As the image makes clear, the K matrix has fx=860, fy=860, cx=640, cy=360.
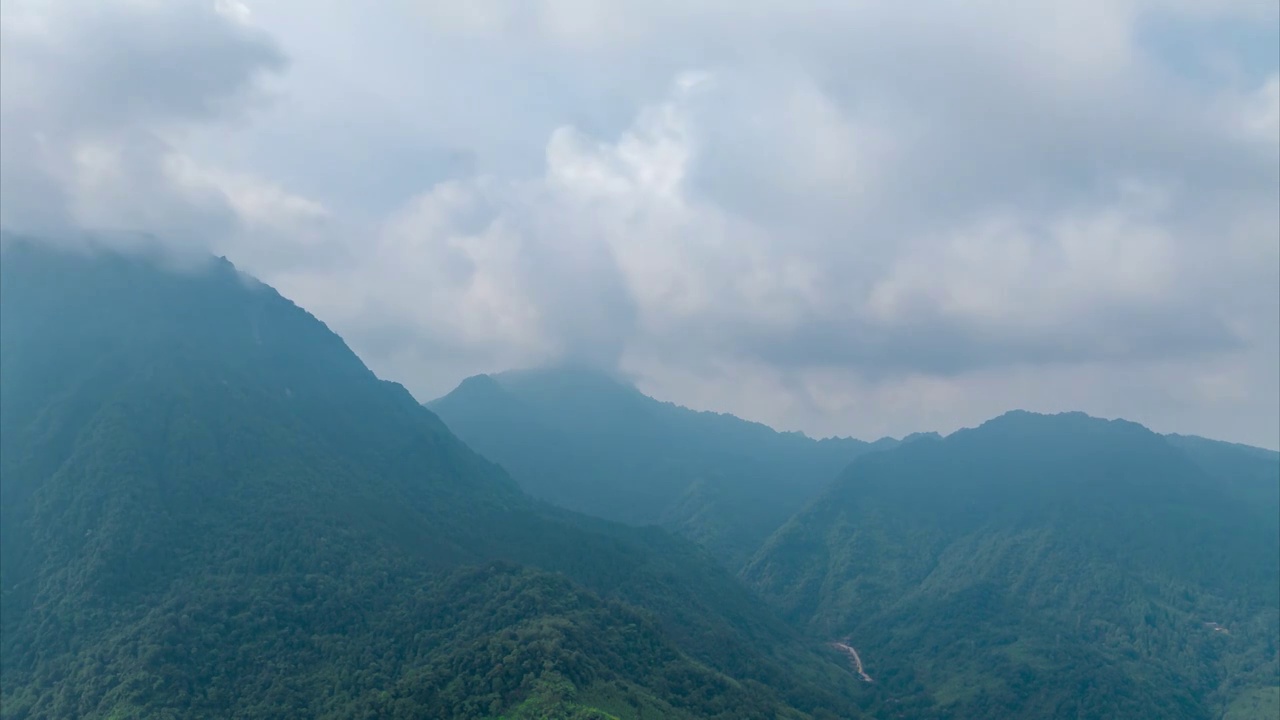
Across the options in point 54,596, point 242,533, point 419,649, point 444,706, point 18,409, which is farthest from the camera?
point 18,409

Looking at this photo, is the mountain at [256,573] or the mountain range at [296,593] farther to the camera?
the mountain range at [296,593]

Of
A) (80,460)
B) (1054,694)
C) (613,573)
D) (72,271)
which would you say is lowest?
(1054,694)

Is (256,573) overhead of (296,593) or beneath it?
overhead

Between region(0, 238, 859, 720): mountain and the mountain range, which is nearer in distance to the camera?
region(0, 238, 859, 720): mountain

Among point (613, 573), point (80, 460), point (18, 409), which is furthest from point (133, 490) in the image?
point (613, 573)

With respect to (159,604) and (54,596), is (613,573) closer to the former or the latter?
(159,604)

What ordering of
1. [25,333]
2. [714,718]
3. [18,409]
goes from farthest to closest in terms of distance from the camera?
[25,333], [18,409], [714,718]

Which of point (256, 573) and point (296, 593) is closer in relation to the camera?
point (296, 593)

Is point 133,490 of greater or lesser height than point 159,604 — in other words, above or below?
above
